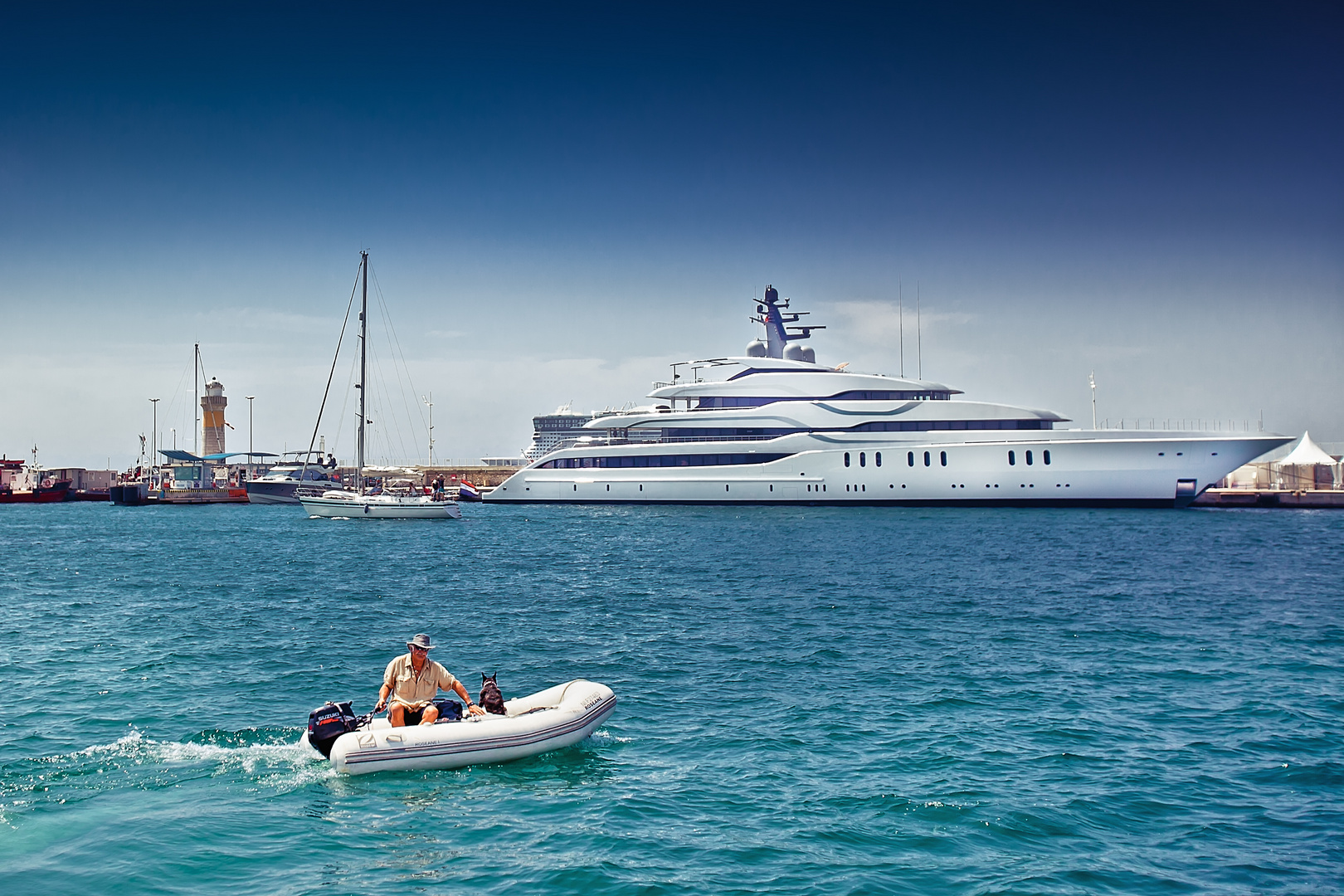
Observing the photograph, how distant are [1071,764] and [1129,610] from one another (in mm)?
12154

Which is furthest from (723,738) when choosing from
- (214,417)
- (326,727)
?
(214,417)

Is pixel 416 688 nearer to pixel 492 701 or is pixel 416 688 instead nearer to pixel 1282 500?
pixel 492 701

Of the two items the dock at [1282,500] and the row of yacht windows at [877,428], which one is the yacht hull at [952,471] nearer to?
the row of yacht windows at [877,428]

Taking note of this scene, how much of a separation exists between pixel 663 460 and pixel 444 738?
5129 cm

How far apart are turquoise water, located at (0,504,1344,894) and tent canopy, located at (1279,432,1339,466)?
45.6m

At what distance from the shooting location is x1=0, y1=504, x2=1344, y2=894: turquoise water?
26.7 ft

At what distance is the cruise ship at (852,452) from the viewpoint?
5128 cm

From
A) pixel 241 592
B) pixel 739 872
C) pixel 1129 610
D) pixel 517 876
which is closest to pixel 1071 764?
pixel 739 872

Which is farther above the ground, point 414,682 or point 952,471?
point 952,471

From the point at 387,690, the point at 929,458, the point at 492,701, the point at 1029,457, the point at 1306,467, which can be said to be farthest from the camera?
the point at 1306,467

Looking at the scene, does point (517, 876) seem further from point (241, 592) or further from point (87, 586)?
point (87, 586)

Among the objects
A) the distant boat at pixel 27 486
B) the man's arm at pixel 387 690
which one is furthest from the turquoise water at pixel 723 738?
the distant boat at pixel 27 486

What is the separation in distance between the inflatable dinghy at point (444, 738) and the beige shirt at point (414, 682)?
0.37 meters

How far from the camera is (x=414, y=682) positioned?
10656 mm
